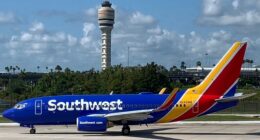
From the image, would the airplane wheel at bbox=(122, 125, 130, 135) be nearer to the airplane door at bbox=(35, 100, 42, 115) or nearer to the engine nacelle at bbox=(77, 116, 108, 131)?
the engine nacelle at bbox=(77, 116, 108, 131)

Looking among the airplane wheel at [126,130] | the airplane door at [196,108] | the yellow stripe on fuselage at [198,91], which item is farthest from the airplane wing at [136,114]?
the airplane door at [196,108]

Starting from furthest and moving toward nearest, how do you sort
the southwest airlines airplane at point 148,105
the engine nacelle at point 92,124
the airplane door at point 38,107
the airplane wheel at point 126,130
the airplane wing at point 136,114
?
the airplane door at point 38,107 → the southwest airlines airplane at point 148,105 → the airplane wheel at point 126,130 → the engine nacelle at point 92,124 → the airplane wing at point 136,114

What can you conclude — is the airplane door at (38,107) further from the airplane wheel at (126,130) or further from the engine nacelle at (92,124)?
the airplane wheel at (126,130)

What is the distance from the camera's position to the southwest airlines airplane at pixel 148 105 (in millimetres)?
33656

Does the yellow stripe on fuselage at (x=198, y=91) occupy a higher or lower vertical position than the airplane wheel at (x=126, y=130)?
higher

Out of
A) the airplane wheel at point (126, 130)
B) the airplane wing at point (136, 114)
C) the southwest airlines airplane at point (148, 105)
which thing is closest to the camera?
the airplane wing at point (136, 114)

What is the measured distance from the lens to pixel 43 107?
3428cm

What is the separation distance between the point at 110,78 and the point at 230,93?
2558 inches

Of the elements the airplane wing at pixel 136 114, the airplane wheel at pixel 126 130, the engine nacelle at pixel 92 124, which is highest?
the airplane wing at pixel 136 114

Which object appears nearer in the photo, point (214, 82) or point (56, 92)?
point (214, 82)

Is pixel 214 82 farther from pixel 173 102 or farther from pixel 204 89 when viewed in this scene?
pixel 173 102

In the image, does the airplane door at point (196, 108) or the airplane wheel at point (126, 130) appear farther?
the airplane door at point (196, 108)

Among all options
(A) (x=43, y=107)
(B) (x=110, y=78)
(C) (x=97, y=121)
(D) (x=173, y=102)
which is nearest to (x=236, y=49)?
(D) (x=173, y=102)

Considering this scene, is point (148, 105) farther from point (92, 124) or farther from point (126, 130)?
point (92, 124)
